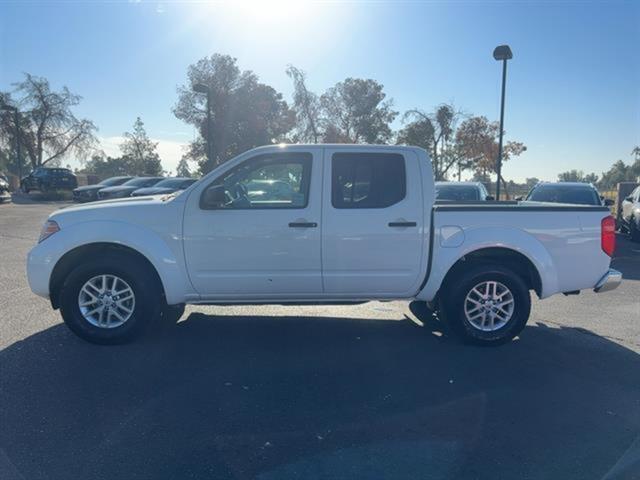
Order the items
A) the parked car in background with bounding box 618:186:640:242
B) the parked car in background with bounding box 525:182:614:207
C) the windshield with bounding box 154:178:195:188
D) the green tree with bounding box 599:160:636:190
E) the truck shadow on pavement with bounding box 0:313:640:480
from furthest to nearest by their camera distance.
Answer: the green tree with bounding box 599:160:636:190, the windshield with bounding box 154:178:195:188, the parked car in background with bounding box 618:186:640:242, the parked car in background with bounding box 525:182:614:207, the truck shadow on pavement with bounding box 0:313:640:480

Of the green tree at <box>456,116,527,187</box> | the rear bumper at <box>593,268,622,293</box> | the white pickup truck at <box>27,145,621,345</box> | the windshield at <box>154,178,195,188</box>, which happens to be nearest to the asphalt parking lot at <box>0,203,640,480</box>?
the white pickup truck at <box>27,145,621,345</box>

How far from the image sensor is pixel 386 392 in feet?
13.4

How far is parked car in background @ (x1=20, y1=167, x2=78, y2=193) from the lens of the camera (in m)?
31.9

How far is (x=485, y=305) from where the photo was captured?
523 cm

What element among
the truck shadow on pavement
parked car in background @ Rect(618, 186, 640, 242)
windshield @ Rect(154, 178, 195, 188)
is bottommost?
the truck shadow on pavement

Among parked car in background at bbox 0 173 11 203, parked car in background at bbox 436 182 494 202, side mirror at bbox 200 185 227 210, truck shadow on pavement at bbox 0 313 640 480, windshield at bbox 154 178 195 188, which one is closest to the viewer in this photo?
truck shadow on pavement at bbox 0 313 640 480

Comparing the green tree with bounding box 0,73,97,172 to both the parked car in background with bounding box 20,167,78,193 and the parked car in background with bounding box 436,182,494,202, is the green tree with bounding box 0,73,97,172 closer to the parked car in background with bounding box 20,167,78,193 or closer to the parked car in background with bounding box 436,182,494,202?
the parked car in background with bounding box 20,167,78,193

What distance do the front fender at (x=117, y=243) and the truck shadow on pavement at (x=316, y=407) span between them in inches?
27.6

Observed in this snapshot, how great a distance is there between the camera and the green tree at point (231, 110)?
124ft

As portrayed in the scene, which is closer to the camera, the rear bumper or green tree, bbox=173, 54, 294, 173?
the rear bumper

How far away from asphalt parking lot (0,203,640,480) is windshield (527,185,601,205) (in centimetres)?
691

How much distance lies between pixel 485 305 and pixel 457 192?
7.15 meters

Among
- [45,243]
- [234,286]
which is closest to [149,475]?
[234,286]

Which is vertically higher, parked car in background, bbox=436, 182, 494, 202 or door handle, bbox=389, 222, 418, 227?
parked car in background, bbox=436, 182, 494, 202
